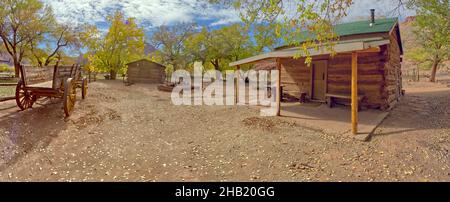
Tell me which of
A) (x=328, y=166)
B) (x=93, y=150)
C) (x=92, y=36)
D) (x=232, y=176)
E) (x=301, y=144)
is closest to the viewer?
(x=232, y=176)

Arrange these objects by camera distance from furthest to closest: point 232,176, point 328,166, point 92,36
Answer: point 92,36, point 328,166, point 232,176

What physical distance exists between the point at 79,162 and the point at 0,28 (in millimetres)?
27966

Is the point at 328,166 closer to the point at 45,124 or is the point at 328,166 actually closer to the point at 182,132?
the point at 182,132

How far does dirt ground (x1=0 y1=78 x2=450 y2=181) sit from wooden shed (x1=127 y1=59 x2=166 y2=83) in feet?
59.2

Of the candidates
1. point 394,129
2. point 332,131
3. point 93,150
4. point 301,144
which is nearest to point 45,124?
point 93,150

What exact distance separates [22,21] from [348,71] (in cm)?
3061

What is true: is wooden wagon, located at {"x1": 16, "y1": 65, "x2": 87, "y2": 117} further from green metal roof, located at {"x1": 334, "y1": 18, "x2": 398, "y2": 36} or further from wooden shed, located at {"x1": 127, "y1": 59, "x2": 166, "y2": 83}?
wooden shed, located at {"x1": 127, "y1": 59, "x2": 166, "y2": 83}

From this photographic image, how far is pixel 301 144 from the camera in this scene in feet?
18.0

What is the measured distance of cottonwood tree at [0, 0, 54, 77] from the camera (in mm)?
22247

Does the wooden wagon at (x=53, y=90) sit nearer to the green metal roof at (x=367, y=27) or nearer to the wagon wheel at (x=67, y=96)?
the wagon wheel at (x=67, y=96)

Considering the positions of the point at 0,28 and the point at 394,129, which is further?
the point at 0,28

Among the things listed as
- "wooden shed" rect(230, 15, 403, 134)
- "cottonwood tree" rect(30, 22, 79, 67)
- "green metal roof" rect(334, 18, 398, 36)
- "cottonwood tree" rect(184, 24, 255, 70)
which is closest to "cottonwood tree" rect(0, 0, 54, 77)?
"cottonwood tree" rect(30, 22, 79, 67)

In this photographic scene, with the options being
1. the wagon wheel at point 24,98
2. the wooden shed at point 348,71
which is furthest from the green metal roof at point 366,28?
the wagon wheel at point 24,98

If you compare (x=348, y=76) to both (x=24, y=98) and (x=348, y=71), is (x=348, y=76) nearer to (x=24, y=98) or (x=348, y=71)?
(x=348, y=71)
